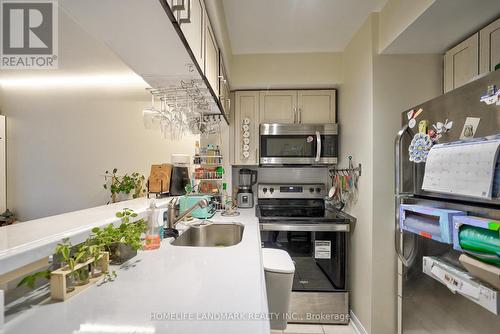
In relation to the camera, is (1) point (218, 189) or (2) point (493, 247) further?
(1) point (218, 189)

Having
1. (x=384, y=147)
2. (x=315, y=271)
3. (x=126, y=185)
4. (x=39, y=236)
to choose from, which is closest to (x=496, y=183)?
(x=384, y=147)

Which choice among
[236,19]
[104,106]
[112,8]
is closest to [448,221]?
[112,8]

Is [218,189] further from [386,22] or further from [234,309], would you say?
[386,22]

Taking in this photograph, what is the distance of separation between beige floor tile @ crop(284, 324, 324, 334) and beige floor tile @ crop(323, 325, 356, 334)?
0.17 feet

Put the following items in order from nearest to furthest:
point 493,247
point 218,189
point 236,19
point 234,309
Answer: point 234,309 < point 493,247 < point 236,19 < point 218,189

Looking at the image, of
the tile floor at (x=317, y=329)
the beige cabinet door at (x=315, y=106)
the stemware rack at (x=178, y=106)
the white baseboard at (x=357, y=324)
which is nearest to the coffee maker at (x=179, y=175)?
the stemware rack at (x=178, y=106)

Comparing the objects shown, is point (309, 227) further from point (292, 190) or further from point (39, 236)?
point (39, 236)

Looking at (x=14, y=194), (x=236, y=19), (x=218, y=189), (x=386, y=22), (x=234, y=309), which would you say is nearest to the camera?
(x=234, y=309)

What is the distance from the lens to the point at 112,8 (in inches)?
28.0

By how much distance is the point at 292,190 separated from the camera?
254cm

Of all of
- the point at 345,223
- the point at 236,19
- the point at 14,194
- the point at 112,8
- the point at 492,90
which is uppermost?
the point at 236,19

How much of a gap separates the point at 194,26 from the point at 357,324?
8.21 feet

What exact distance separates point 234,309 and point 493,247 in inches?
39.5

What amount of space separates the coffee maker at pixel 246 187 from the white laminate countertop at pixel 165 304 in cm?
151
